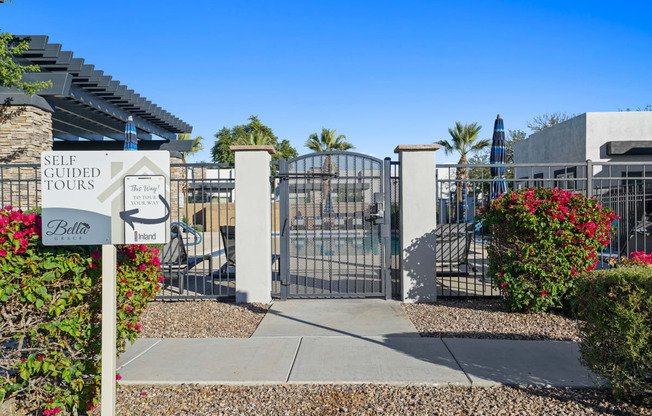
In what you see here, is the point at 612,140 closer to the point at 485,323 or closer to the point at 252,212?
the point at 485,323

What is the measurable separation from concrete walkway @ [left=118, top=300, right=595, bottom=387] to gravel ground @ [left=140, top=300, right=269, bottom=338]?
Answer: 0.98 ft

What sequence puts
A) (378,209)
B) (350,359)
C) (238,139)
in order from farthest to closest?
(238,139) < (378,209) < (350,359)

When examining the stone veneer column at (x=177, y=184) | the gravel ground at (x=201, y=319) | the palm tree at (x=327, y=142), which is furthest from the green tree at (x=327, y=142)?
the gravel ground at (x=201, y=319)

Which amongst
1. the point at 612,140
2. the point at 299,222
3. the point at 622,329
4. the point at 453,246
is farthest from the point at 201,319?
the point at 612,140

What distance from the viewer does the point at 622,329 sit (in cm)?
346

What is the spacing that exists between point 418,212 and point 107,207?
5374 mm

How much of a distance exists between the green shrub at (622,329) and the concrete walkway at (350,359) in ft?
1.88

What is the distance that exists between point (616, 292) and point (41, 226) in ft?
13.7

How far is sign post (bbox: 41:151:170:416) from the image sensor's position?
2949 mm

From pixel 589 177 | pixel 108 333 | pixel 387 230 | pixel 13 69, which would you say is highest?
pixel 13 69

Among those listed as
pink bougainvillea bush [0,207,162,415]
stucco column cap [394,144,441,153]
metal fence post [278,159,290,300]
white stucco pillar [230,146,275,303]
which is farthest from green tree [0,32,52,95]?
pink bougainvillea bush [0,207,162,415]

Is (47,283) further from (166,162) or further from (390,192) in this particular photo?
(390,192)

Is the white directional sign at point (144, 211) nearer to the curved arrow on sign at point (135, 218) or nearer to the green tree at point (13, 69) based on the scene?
the curved arrow on sign at point (135, 218)

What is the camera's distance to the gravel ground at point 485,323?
5758 mm
